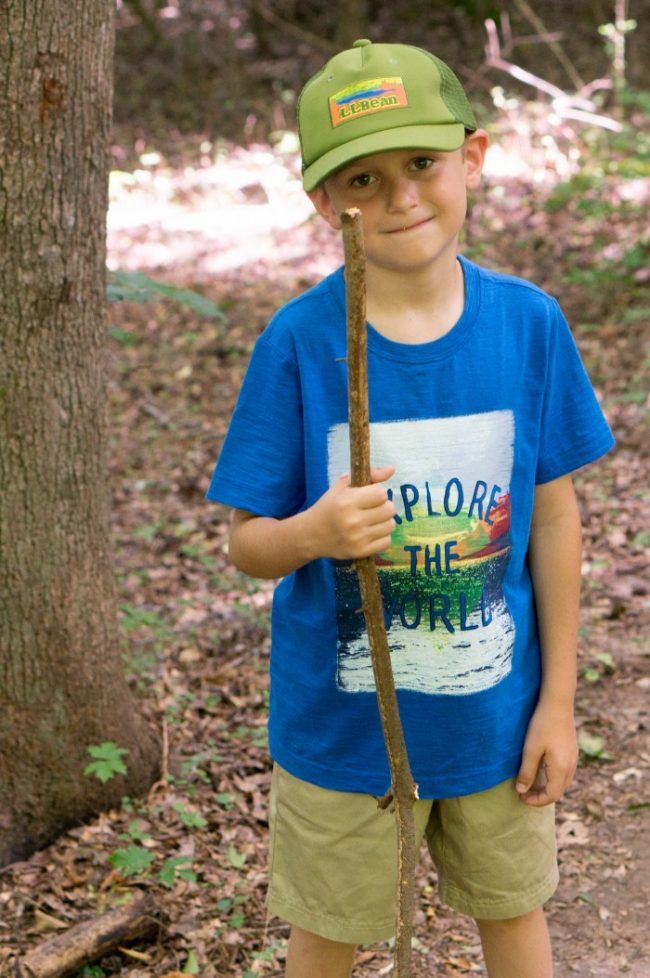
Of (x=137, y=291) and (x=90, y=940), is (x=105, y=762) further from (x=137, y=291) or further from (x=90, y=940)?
(x=137, y=291)

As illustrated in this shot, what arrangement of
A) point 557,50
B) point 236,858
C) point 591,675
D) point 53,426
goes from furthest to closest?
point 557,50 → point 591,675 → point 236,858 → point 53,426

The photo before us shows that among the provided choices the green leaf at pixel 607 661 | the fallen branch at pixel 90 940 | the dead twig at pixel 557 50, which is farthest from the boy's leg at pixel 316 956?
the dead twig at pixel 557 50

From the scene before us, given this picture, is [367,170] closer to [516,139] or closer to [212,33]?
[516,139]

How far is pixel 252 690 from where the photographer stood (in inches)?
165

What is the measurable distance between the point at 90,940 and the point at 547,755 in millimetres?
1436

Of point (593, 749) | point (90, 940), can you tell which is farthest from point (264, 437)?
point (593, 749)

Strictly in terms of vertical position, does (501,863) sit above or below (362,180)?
below

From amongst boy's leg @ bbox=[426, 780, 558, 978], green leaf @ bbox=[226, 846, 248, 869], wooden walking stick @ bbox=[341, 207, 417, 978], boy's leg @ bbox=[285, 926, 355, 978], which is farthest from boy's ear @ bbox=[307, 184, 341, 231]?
green leaf @ bbox=[226, 846, 248, 869]

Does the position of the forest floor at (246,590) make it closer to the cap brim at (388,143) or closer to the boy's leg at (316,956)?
the boy's leg at (316,956)

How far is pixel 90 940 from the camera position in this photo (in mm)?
2854

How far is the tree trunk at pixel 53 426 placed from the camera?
2.94 meters

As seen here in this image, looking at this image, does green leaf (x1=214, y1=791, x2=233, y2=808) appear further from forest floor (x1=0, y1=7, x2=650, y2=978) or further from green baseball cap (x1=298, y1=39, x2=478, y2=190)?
green baseball cap (x1=298, y1=39, x2=478, y2=190)

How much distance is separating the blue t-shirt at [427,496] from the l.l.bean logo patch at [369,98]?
293 mm

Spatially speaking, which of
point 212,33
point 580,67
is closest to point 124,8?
point 212,33
